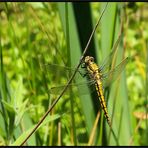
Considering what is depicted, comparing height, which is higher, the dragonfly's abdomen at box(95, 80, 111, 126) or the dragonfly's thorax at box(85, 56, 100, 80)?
the dragonfly's thorax at box(85, 56, 100, 80)

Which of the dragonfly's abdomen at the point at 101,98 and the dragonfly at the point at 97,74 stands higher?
the dragonfly at the point at 97,74

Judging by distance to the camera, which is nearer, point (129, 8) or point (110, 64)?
point (110, 64)

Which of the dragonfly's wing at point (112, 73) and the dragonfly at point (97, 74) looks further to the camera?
the dragonfly's wing at point (112, 73)

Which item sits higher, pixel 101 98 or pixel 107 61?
pixel 107 61

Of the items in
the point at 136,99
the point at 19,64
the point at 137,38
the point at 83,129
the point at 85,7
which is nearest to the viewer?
the point at 85,7

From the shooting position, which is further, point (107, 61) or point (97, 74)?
point (107, 61)

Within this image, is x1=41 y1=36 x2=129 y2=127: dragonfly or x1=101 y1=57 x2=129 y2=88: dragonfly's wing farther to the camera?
x1=101 y1=57 x2=129 y2=88: dragonfly's wing

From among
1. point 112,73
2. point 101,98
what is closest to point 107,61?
point 112,73

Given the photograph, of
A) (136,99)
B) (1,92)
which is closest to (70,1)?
(1,92)

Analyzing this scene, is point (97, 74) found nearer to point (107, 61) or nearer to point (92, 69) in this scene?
point (92, 69)

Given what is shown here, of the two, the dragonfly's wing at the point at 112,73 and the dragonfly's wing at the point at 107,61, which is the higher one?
the dragonfly's wing at the point at 107,61

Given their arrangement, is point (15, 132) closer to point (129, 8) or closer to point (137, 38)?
point (129, 8)
